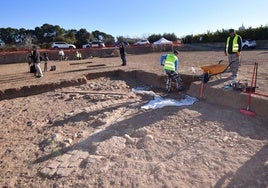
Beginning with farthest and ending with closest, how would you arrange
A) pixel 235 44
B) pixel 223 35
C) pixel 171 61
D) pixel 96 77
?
1. pixel 223 35
2. pixel 96 77
3. pixel 171 61
4. pixel 235 44

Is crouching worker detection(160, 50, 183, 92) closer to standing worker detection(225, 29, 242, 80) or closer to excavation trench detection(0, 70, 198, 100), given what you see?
excavation trench detection(0, 70, 198, 100)

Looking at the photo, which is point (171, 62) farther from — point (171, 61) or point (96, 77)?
point (96, 77)

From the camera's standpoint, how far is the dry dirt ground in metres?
4.54

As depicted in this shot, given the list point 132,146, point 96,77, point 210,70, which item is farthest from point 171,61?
point 96,77

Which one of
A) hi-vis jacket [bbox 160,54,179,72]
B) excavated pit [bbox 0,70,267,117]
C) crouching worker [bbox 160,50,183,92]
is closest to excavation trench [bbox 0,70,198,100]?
excavated pit [bbox 0,70,267,117]

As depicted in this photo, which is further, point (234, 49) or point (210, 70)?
point (234, 49)

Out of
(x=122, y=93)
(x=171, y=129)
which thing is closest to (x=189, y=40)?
(x=122, y=93)

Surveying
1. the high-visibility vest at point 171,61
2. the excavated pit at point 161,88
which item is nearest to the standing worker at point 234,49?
the excavated pit at point 161,88

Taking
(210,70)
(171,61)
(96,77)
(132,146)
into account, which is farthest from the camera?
(96,77)

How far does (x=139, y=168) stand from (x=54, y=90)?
804 cm

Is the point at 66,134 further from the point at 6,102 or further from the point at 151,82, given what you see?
the point at 151,82

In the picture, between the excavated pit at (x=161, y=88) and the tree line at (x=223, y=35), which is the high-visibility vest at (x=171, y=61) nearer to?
the excavated pit at (x=161, y=88)

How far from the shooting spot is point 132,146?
567 cm

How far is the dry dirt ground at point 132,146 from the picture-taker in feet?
14.9
